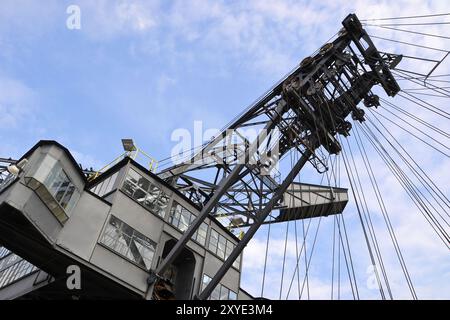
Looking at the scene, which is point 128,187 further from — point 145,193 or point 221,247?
point 221,247

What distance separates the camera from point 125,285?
13.8m

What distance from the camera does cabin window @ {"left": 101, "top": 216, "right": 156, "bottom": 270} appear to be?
14.3 m

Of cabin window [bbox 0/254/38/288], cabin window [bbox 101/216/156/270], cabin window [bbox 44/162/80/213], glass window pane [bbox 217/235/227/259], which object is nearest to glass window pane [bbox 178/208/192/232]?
cabin window [bbox 101/216/156/270]

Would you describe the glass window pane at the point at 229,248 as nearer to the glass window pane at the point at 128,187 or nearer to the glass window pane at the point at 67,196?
the glass window pane at the point at 128,187

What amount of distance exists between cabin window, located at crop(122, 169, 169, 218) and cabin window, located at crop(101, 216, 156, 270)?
1.42 metres

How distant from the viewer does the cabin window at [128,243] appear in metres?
14.3

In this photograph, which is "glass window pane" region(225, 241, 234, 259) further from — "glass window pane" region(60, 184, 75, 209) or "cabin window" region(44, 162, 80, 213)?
"glass window pane" region(60, 184, 75, 209)

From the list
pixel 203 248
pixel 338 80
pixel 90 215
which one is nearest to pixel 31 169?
pixel 90 215

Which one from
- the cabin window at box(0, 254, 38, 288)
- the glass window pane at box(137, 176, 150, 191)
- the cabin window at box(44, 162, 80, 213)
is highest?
the glass window pane at box(137, 176, 150, 191)

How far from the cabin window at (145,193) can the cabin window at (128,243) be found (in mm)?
1415

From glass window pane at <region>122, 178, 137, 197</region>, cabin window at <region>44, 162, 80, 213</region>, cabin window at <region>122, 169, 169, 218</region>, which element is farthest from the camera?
cabin window at <region>122, 169, 169, 218</region>

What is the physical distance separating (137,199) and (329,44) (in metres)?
10.5

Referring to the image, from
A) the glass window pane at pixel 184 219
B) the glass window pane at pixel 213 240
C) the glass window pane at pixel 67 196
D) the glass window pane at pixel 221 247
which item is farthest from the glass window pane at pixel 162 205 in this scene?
the glass window pane at pixel 67 196
